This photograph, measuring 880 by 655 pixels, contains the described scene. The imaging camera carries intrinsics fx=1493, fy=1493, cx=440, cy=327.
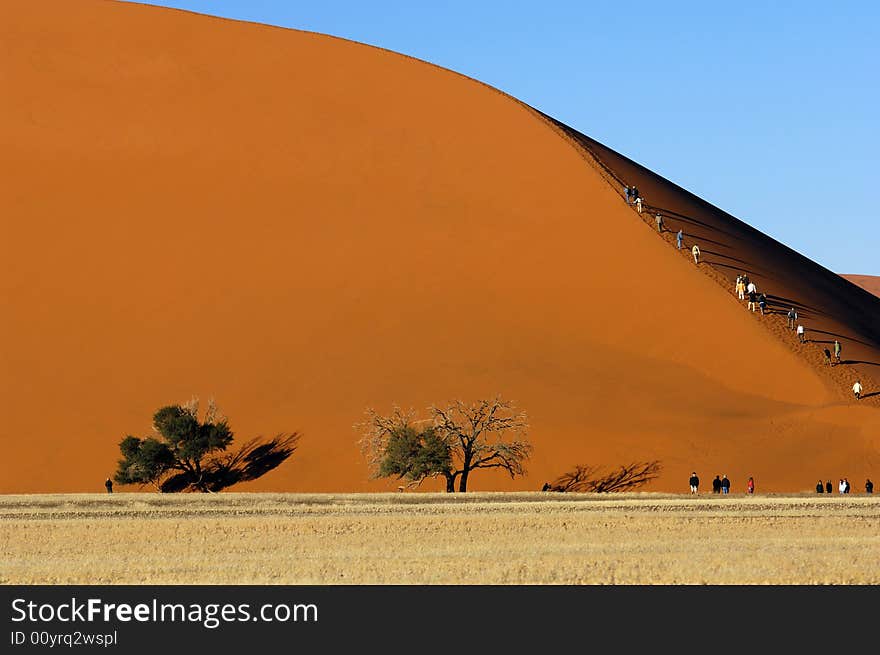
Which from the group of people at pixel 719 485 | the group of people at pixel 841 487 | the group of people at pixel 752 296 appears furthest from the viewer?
the group of people at pixel 752 296

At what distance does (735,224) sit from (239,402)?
96.9ft

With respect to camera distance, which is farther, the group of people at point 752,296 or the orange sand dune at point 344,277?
the group of people at point 752,296

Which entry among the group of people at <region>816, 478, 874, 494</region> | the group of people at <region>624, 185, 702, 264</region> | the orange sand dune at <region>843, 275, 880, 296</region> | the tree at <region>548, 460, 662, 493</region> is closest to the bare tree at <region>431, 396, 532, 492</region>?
the tree at <region>548, 460, 662, 493</region>

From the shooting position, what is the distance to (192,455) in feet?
129

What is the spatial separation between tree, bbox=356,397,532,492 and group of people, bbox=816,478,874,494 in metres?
7.55

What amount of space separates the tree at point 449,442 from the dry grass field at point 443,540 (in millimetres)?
3433

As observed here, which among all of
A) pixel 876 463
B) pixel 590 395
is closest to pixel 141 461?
pixel 590 395

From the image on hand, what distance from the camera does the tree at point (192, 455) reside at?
38969mm

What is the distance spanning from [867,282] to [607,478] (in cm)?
11092

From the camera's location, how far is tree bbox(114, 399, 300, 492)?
3897 centimetres

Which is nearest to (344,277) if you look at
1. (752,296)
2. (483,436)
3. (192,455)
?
(483,436)

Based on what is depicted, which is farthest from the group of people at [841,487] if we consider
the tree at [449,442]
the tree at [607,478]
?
the tree at [449,442]

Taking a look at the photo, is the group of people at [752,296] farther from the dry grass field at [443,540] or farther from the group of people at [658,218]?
the dry grass field at [443,540]

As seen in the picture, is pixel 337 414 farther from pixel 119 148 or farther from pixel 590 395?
pixel 119 148
